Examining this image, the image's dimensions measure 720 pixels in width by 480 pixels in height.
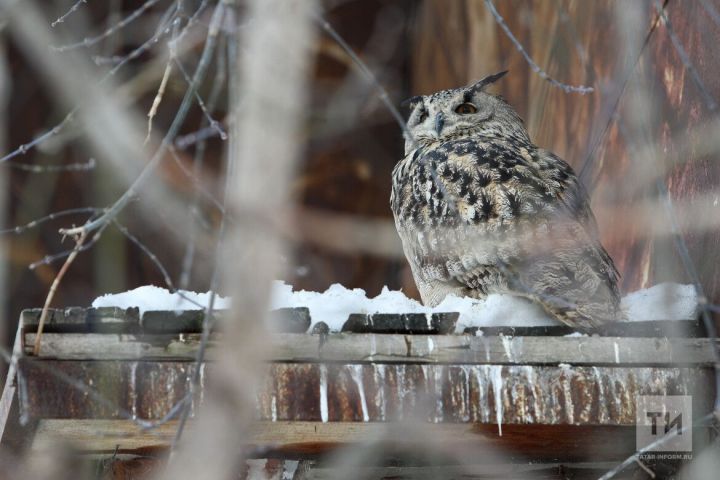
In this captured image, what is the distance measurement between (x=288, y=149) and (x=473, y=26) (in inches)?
237

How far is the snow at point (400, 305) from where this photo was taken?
3.17 m

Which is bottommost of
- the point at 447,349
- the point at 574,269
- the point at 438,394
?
the point at 438,394

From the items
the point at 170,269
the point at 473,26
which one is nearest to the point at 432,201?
the point at 473,26

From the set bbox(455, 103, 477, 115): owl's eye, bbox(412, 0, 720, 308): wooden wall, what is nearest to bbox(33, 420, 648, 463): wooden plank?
bbox(412, 0, 720, 308): wooden wall

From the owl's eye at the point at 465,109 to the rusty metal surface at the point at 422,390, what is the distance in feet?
9.24

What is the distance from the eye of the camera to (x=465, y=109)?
572cm

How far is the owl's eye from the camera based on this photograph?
5703mm

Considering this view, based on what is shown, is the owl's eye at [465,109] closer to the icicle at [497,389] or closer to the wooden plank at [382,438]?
the wooden plank at [382,438]

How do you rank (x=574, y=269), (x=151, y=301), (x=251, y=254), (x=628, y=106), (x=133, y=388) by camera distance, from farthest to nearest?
(x=628, y=106) < (x=574, y=269) < (x=151, y=301) < (x=133, y=388) < (x=251, y=254)

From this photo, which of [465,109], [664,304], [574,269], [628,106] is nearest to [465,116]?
[465,109]

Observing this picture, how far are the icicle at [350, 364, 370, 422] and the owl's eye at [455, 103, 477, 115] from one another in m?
2.87

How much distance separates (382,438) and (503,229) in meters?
1.19

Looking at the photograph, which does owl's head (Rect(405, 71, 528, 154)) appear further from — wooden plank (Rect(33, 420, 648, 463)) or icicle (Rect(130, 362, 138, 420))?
icicle (Rect(130, 362, 138, 420))

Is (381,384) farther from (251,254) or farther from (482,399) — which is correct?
(251,254)
